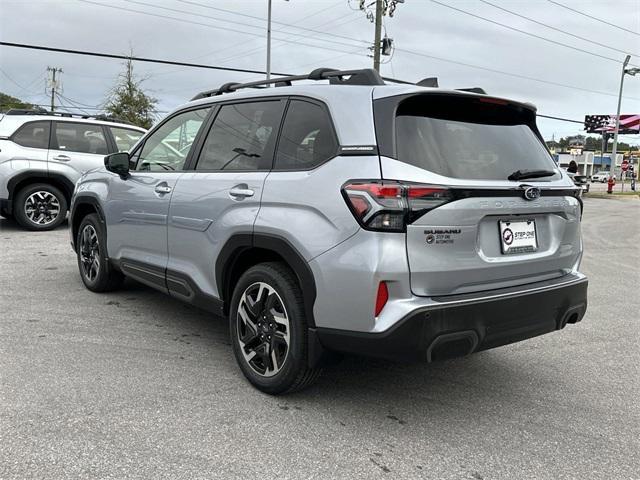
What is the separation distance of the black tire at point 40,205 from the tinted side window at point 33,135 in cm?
67

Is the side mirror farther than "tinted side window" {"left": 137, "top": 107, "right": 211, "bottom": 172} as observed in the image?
Yes

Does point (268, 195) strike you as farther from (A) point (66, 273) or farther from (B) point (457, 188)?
(A) point (66, 273)

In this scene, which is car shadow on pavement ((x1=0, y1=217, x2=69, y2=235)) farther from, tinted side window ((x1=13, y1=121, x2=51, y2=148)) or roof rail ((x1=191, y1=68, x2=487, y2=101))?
roof rail ((x1=191, y1=68, x2=487, y2=101))

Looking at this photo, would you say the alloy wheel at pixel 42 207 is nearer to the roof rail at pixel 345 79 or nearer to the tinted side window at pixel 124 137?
the tinted side window at pixel 124 137

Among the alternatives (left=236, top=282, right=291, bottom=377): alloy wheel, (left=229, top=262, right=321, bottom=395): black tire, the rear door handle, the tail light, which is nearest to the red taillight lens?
the tail light

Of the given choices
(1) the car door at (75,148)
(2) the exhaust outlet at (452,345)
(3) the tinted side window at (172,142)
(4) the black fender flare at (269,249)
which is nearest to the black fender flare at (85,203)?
(3) the tinted side window at (172,142)

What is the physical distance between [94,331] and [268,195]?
2115 millimetres

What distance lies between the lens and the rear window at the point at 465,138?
2.97 m

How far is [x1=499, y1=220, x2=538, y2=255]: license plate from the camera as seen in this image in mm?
3086

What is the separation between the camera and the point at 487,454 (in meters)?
2.87

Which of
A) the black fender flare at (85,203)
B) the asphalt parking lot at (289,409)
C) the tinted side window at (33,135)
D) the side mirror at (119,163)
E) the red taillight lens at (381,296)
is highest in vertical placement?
the tinted side window at (33,135)

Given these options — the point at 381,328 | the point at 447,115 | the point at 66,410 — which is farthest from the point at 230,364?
the point at 447,115

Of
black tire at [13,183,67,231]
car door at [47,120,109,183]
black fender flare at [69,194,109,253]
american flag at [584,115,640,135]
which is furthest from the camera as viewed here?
american flag at [584,115,640,135]

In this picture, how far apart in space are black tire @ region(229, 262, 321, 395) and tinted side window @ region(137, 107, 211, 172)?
50.5 inches
